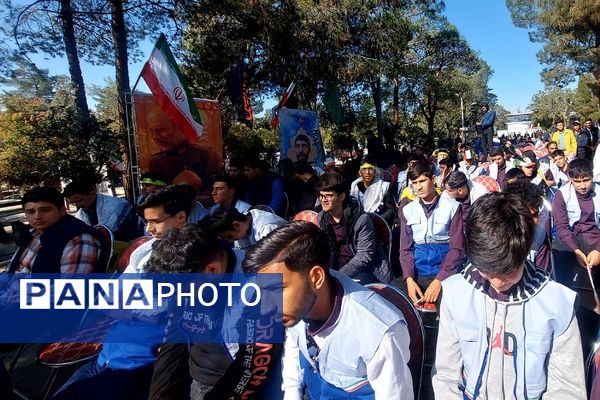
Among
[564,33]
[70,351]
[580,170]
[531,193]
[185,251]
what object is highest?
[564,33]

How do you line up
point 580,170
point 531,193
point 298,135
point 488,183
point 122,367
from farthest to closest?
point 298,135
point 488,183
point 580,170
point 531,193
point 122,367

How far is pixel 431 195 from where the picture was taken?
3.01m

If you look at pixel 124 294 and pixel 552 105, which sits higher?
pixel 552 105

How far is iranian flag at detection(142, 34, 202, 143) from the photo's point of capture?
228 inches

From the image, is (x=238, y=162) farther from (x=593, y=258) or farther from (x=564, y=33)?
(x=564, y=33)

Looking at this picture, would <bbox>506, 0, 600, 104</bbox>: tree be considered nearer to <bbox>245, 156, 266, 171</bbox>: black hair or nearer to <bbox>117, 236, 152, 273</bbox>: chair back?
<bbox>245, 156, 266, 171</bbox>: black hair

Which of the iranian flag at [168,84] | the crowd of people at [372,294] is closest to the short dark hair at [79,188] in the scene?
the crowd of people at [372,294]

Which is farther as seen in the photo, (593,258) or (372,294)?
(593,258)

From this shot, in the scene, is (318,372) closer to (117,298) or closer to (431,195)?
(117,298)

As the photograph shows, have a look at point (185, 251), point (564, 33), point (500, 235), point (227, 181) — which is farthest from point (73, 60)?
point (564, 33)

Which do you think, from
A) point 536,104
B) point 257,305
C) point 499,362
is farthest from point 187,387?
point 536,104

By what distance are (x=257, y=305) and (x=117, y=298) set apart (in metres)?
1.32

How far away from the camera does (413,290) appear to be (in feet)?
9.14

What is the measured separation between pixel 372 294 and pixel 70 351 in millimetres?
1962
